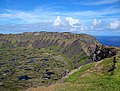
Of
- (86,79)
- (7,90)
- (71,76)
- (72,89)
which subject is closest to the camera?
(72,89)

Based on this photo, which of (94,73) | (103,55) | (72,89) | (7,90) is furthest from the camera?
(7,90)

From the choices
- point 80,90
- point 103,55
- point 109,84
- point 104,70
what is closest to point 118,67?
point 104,70

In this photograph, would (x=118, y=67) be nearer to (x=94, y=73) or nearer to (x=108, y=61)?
(x=94, y=73)

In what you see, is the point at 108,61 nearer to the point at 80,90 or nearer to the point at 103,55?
the point at 80,90

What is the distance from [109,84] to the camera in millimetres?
43406

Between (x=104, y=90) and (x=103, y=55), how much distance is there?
83507 mm

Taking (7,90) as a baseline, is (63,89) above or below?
above

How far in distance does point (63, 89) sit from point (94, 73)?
1473 cm

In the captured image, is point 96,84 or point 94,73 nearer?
point 96,84

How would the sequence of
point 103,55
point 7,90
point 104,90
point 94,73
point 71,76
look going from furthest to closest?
1. point 7,90
2. point 103,55
3. point 71,76
4. point 94,73
5. point 104,90

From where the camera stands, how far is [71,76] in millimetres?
62844

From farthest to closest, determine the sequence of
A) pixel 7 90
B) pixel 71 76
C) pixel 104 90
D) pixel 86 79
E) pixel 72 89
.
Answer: pixel 7 90 < pixel 71 76 < pixel 86 79 < pixel 72 89 < pixel 104 90

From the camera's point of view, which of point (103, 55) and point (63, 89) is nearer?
point (63, 89)

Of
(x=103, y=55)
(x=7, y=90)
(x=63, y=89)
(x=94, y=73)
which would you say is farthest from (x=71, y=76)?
(x=7, y=90)
